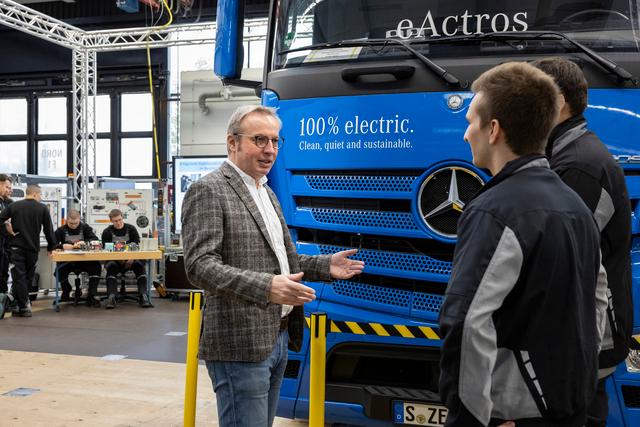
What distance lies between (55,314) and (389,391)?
26.9 ft

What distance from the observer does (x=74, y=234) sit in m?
11.2

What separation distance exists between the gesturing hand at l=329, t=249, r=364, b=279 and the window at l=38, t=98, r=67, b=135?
711 inches

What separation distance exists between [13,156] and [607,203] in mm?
20047

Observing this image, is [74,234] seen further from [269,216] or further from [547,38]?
[547,38]

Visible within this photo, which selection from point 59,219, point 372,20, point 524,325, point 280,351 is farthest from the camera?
point 59,219

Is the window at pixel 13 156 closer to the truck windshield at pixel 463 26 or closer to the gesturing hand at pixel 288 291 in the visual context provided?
the truck windshield at pixel 463 26

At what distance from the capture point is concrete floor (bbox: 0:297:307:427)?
16.4 feet

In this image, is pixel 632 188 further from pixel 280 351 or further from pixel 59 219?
pixel 59 219

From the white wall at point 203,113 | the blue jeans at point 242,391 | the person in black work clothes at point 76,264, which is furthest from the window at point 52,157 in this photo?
the blue jeans at point 242,391

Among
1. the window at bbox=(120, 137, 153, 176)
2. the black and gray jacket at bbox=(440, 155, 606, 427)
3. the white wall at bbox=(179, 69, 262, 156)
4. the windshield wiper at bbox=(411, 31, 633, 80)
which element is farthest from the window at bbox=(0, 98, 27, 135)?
the black and gray jacket at bbox=(440, 155, 606, 427)

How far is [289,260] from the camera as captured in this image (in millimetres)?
Result: 2855

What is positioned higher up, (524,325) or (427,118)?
(427,118)

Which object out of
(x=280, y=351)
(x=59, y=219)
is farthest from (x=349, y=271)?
(x=59, y=219)

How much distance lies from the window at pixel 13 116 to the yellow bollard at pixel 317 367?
61.5ft
